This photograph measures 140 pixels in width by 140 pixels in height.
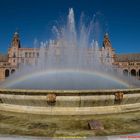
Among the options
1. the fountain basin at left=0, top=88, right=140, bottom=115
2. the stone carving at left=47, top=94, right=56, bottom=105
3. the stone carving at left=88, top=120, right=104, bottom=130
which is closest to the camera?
the stone carving at left=88, top=120, right=104, bottom=130

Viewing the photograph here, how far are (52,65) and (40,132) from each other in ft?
30.1

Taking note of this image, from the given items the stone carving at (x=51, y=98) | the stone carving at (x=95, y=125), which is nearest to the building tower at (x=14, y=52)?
the stone carving at (x=51, y=98)

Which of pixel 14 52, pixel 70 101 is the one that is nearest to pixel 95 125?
pixel 70 101

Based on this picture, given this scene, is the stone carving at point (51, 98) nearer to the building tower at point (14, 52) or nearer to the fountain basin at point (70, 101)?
the fountain basin at point (70, 101)

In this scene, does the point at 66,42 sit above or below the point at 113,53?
below

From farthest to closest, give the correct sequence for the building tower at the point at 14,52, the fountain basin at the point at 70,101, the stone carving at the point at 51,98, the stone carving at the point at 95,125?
the building tower at the point at 14,52, the fountain basin at the point at 70,101, the stone carving at the point at 51,98, the stone carving at the point at 95,125

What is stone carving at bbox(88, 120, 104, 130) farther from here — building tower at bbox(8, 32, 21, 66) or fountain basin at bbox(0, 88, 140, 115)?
building tower at bbox(8, 32, 21, 66)

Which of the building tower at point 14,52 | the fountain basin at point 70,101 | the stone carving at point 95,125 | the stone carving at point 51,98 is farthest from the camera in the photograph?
the building tower at point 14,52

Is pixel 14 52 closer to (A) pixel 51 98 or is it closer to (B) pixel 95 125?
(A) pixel 51 98

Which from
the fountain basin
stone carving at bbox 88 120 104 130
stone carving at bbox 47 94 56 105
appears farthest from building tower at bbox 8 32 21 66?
stone carving at bbox 88 120 104 130

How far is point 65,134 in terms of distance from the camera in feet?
16.4

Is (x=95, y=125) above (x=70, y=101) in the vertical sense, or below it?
below

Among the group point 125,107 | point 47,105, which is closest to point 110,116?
point 125,107

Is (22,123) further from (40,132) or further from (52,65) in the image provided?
(52,65)
